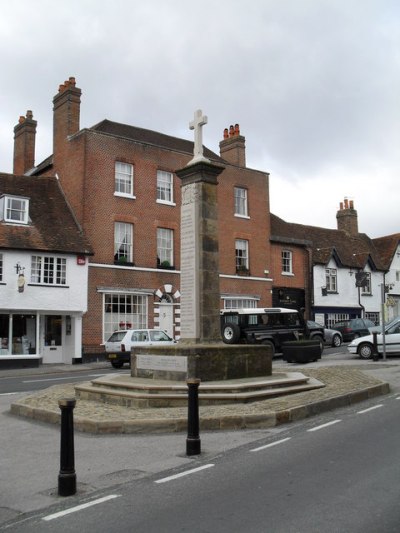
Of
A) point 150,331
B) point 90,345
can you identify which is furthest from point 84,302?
point 150,331

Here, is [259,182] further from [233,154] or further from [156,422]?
[156,422]

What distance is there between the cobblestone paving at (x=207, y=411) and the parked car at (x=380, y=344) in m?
10.8

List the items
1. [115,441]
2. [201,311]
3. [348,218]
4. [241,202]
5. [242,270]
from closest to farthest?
1. [115,441]
2. [201,311]
3. [242,270]
4. [241,202]
5. [348,218]

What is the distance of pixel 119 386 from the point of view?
11922 mm

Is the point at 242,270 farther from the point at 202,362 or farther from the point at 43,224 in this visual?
the point at 202,362

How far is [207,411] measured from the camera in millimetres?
9922

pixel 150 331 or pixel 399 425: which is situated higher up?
pixel 150 331

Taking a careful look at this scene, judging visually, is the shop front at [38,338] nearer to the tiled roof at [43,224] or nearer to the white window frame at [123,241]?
the tiled roof at [43,224]

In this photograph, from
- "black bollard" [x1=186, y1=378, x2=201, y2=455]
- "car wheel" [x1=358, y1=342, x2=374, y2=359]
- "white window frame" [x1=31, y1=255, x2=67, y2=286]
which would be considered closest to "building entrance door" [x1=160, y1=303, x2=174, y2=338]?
"white window frame" [x1=31, y1=255, x2=67, y2=286]

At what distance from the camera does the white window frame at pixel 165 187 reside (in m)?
30.9

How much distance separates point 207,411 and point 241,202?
84.1ft

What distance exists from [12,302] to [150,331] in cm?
609

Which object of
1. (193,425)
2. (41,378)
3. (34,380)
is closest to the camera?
(193,425)

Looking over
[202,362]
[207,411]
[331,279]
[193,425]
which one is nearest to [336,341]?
Result: [331,279]
